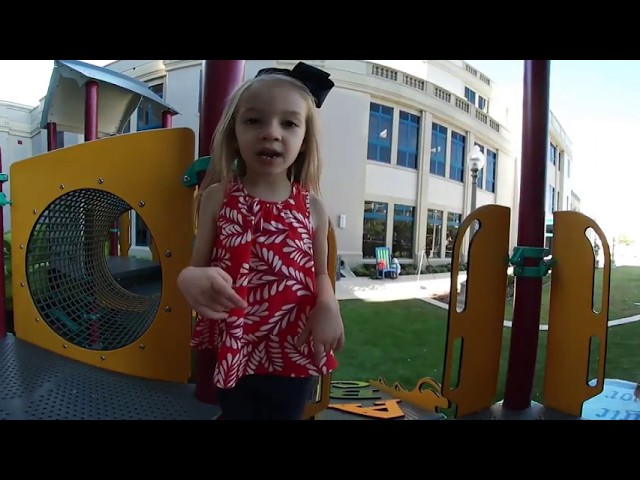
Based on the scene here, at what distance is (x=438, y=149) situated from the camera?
1007mm

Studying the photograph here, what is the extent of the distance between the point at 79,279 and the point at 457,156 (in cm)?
150

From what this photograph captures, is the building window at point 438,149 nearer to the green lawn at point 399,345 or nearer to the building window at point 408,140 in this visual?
the building window at point 408,140

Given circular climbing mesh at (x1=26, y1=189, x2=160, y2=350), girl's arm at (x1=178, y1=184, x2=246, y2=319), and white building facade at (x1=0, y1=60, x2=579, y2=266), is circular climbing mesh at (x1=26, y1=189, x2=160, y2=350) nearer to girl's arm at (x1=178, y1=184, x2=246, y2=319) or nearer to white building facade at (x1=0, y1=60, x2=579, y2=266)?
white building facade at (x1=0, y1=60, x2=579, y2=266)

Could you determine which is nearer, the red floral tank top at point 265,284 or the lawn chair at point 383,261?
the red floral tank top at point 265,284

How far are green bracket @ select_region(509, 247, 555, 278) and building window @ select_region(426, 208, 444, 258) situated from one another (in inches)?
12.1

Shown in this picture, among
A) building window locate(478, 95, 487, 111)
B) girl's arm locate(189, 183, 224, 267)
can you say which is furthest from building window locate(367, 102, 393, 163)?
girl's arm locate(189, 183, 224, 267)

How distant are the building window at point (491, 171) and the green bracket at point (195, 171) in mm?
905

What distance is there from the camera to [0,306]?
46.3 inches

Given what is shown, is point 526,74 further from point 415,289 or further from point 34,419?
point 34,419

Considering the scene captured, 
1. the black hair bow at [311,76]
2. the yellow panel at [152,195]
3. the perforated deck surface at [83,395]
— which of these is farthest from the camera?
the yellow panel at [152,195]

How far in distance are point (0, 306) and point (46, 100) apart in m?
0.91

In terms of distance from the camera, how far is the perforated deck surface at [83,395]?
76 cm

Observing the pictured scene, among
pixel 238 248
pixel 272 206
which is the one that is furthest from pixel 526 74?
pixel 238 248

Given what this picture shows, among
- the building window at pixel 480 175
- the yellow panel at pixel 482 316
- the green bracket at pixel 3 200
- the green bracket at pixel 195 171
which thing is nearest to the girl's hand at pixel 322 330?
the green bracket at pixel 195 171
